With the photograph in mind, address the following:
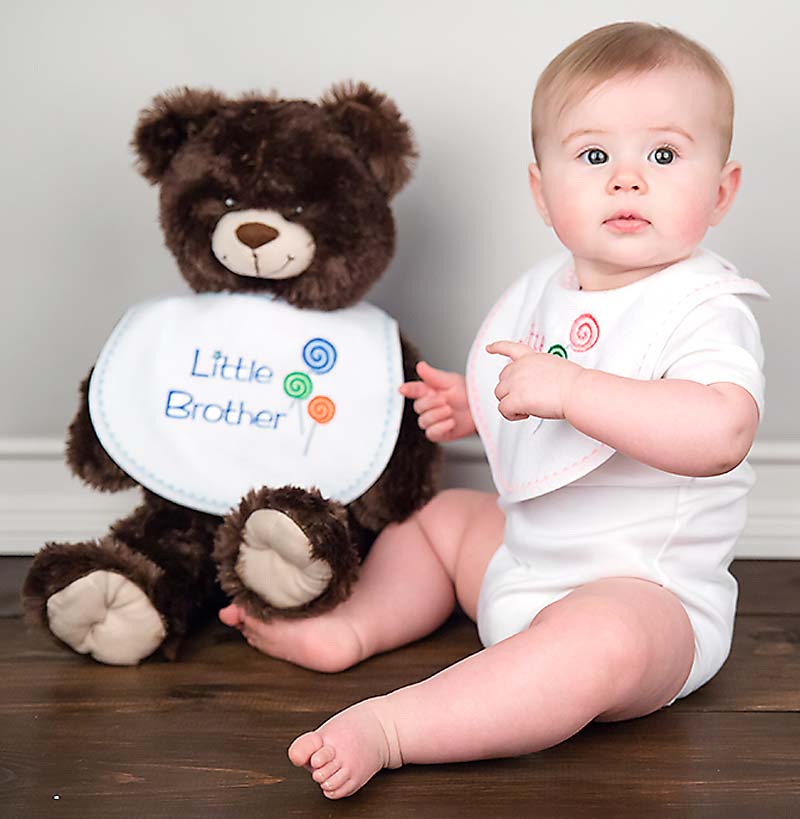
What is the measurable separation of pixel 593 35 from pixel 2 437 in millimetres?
873

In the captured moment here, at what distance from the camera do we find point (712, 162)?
3.37 ft

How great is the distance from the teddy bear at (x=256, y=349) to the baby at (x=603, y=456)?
0.36ft

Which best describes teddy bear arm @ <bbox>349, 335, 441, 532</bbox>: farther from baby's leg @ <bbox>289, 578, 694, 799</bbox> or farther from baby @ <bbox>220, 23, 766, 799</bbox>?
baby's leg @ <bbox>289, 578, 694, 799</bbox>

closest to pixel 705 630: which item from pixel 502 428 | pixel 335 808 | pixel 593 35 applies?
pixel 502 428

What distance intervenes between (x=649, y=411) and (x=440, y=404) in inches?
13.8

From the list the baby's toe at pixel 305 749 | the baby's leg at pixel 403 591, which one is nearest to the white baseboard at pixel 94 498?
the baby's leg at pixel 403 591

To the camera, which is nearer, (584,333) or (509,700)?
(509,700)

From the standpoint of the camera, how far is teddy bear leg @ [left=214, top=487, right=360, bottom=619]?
43.6 inches

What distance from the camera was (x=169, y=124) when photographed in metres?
1.26

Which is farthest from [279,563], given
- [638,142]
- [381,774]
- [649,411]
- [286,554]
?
[638,142]

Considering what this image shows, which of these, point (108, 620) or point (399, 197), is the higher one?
point (399, 197)

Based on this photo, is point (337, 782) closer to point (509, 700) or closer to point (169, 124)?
point (509, 700)

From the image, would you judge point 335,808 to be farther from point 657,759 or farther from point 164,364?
point 164,364

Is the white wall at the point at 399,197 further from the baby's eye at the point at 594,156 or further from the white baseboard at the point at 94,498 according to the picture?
the baby's eye at the point at 594,156
